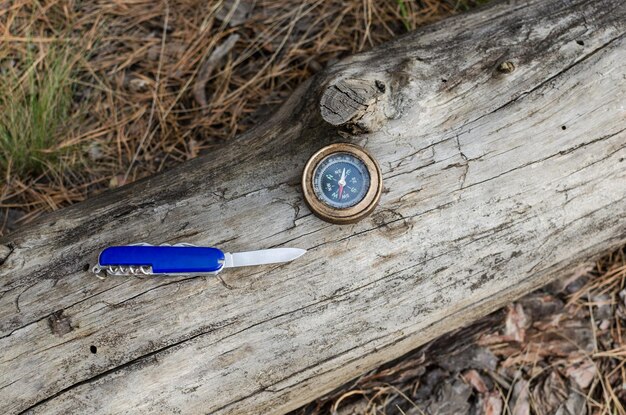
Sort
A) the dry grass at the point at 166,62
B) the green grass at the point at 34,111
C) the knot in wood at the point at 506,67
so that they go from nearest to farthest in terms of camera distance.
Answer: the knot in wood at the point at 506,67
the green grass at the point at 34,111
the dry grass at the point at 166,62

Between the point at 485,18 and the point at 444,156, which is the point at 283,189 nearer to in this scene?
the point at 444,156

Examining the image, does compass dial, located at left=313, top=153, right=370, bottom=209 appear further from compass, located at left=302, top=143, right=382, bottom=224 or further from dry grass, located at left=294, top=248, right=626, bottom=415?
dry grass, located at left=294, top=248, right=626, bottom=415

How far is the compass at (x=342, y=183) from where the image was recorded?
2.58 meters

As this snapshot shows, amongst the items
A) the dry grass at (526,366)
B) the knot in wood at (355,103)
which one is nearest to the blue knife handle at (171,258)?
the knot in wood at (355,103)

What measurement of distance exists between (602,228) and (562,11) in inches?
40.5

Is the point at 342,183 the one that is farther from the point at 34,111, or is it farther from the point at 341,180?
the point at 34,111

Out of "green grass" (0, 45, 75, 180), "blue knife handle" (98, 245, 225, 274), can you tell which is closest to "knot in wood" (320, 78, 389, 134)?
"blue knife handle" (98, 245, 225, 274)

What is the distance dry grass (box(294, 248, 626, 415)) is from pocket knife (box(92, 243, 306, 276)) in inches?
38.2

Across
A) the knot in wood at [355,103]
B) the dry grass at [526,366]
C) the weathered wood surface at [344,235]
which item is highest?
the knot in wood at [355,103]

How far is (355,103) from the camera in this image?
8.39 ft

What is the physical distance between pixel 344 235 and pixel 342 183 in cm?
23

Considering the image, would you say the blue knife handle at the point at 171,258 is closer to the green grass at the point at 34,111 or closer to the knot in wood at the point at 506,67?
the green grass at the point at 34,111

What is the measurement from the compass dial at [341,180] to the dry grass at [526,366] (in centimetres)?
108

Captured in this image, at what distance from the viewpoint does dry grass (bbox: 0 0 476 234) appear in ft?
12.0
